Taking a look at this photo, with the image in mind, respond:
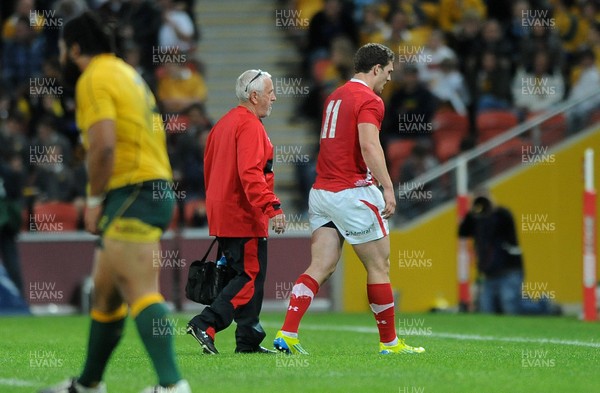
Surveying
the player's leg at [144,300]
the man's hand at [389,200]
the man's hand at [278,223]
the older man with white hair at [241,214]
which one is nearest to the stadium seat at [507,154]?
the older man with white hair at [241,214]

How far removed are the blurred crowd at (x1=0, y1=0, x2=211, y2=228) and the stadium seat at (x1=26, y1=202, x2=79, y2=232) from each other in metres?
0.04

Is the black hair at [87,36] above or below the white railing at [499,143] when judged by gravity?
above

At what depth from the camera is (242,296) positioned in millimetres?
10359

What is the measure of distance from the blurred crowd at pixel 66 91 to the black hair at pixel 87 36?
1147cm

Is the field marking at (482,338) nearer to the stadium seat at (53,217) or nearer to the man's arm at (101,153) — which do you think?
the stadium seat at (53,217)

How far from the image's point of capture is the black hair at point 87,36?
23.4 ft

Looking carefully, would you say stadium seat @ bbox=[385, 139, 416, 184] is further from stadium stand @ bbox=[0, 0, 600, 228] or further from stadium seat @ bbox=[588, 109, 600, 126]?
stadium seat @ bbox=[588, 109, 600, 126]

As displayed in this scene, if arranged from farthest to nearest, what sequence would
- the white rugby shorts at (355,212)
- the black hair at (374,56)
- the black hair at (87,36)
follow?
the black hair at (374,56), the white rugby shorts at (355,212), the black hair at (87,36)

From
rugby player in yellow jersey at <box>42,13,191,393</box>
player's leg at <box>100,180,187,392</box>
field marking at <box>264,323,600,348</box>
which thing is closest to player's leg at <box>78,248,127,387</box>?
rugby player in yellow jersey at <box>42,13,191,393</box>

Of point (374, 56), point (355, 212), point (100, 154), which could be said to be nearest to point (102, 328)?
point (100, 154)

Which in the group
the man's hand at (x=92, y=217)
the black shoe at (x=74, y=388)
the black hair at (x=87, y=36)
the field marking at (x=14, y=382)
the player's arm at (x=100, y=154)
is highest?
the black hair at (x=87, y=36)

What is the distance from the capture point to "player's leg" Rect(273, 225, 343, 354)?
10.3m

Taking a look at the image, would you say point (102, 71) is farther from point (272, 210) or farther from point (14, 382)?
point (272, 210)

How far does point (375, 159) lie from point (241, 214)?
113 cm
